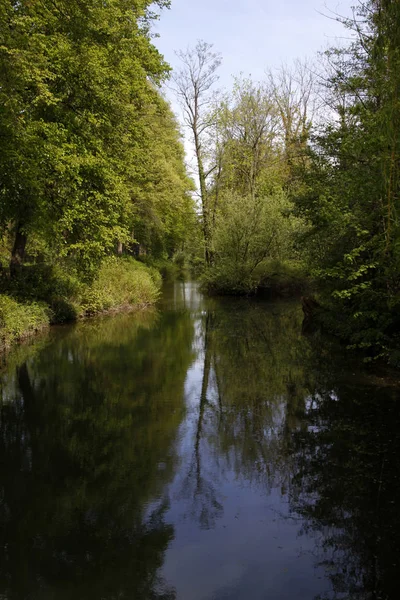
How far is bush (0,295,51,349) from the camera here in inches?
515

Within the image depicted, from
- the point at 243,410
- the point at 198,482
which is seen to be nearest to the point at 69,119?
the point at 243,410

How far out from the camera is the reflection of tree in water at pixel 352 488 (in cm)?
430

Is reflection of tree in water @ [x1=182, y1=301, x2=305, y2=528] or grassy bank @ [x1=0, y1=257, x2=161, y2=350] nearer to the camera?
reflection of tree in water @ [x1=182, y1=301, x2=305, y2=528]

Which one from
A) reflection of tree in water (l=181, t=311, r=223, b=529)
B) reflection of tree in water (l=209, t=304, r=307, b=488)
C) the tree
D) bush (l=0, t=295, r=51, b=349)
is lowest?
reflection of tree in water (l=181, t=311, r=223, b=529)

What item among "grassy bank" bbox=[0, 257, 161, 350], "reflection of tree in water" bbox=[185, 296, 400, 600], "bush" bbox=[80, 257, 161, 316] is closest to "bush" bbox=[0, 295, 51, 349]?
"grassy bank" bbox=[0, 257, 161, 350]

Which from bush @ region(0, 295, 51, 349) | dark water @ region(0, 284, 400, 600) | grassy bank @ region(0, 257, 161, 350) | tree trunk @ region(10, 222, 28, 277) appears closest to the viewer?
dark water @ region(0, 284, 400, 600)

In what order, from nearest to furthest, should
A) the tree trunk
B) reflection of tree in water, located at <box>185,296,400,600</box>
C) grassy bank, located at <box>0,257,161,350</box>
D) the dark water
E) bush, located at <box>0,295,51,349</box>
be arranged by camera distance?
the dark water, reflection of tree in water, located at <box>185,296,400,600</box>, bush, located at <box>0,295,51,349</box>, grassy bank, located at <box>0,257,161,350</box>, the tree trunk

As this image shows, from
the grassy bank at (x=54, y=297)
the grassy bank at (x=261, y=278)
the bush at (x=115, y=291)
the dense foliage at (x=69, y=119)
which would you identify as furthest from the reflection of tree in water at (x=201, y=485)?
the grassy bank at (x=261, y=278)

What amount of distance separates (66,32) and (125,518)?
46.6 ft

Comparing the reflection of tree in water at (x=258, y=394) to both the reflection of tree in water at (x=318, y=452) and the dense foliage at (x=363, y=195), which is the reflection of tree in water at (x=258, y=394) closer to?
the reflection of tree in water at (x=318, y=452)

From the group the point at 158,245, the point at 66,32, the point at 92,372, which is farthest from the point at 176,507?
the point at 158,245

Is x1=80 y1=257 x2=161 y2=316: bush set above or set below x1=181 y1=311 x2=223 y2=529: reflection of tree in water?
above

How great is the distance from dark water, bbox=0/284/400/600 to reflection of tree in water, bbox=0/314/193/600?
0.02 metres

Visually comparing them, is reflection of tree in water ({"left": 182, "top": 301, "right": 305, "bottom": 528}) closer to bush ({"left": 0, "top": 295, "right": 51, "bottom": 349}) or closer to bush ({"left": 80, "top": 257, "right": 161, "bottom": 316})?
bush ({"left": 80, "top": 257, "right": 161, "bottom": 316})
